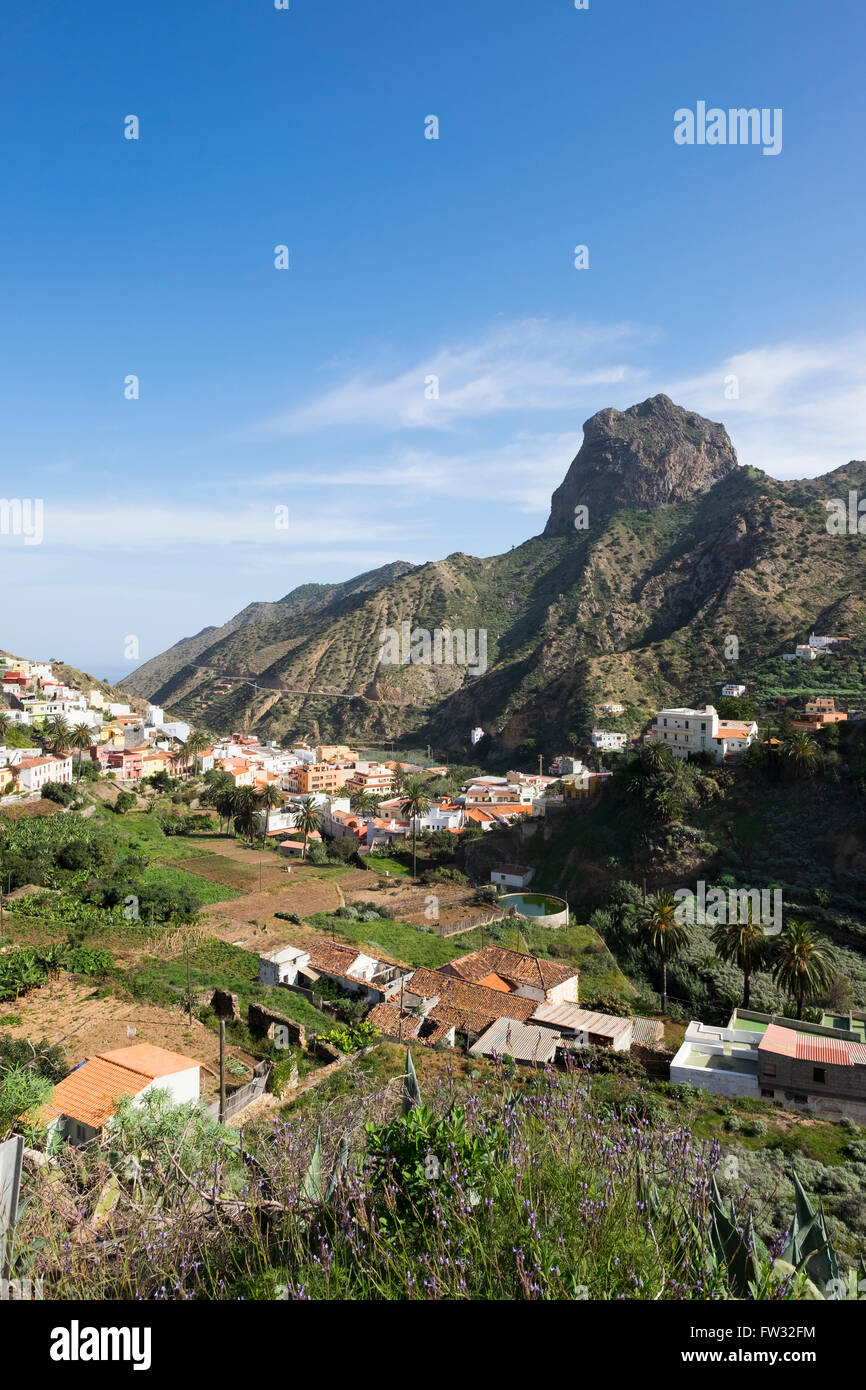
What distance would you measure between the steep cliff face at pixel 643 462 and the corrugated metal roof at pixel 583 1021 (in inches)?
5685

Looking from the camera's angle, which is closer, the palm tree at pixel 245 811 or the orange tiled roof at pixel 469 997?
the orange tiled roof at pixel 469 997

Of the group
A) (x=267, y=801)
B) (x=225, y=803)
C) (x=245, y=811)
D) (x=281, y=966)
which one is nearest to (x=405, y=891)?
(x=245, y=811)

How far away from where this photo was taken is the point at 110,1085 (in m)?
13.1

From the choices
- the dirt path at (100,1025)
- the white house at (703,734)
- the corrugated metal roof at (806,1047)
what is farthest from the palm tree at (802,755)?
the dirt path at (100,1025)

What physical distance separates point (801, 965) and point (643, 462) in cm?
14910

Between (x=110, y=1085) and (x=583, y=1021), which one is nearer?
(x=110, y=1085)

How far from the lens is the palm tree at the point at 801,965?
76.0 feet

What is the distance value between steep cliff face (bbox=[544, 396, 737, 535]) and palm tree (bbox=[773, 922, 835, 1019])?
140875 mm

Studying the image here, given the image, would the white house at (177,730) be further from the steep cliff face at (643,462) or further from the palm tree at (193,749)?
the steep cliff face at (643,462)

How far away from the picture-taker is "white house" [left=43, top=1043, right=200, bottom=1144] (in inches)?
477

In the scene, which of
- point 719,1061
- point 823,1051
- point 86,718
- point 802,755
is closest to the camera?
point 823,1051

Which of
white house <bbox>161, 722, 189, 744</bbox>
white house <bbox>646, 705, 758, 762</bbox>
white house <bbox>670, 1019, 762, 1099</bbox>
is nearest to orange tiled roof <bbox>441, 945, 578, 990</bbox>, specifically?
white house <bbox>670, 1019, 762, 1099</bbox>

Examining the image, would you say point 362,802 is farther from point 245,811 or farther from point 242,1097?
point 242,1097
